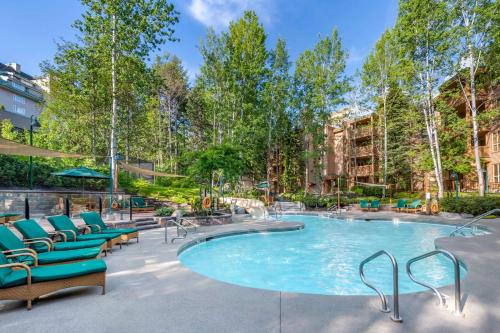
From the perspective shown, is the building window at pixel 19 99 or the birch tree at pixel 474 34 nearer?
the birch tree at pixel 474 34

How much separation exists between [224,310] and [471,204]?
53.2 feet

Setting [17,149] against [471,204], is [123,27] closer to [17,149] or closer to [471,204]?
[17,149]

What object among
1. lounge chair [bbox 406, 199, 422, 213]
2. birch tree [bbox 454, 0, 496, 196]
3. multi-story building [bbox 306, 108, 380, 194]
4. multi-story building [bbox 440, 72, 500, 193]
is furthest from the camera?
multi-story building [bbox 306, 108, 380, 194]

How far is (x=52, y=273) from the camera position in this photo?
12.2 ft

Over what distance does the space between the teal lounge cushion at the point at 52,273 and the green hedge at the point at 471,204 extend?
56.8 ft

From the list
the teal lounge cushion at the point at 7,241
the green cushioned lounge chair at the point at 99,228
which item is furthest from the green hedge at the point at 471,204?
the teal lounge cushion at the point at 7,241

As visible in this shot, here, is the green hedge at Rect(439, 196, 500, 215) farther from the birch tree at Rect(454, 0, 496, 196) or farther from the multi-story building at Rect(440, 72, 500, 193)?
the multi-story building at Rect(440, 72, 500, 193)

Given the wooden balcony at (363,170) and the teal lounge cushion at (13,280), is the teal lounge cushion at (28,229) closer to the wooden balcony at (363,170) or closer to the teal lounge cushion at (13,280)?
the teal lounge cushion at (13,280)

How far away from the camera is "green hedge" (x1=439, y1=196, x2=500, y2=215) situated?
13742 millimetres

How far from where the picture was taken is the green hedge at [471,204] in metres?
13.7

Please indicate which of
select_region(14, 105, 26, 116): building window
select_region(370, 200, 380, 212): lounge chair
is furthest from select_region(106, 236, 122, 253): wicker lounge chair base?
select_region(14, 105, 26, 116): building window

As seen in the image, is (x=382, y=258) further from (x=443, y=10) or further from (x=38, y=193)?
(x=443, y=10)

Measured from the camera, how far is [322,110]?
2352 cm

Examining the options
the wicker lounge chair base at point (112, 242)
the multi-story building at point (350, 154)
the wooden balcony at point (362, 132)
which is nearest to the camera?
the wicker lounge chair base at point (112, 242)
